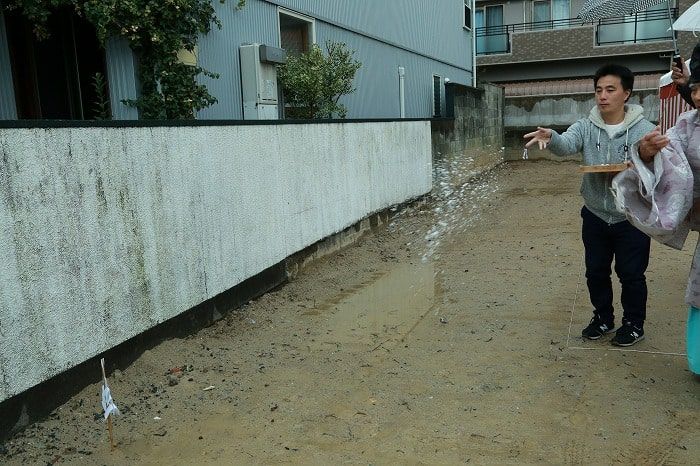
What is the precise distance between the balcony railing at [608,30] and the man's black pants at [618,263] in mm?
20071

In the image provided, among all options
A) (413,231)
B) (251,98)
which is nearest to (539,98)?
(413,231)

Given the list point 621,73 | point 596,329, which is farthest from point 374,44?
point 596,329

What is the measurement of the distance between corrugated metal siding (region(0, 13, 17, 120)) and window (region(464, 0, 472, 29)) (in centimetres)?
1376

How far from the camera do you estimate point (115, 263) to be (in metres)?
3.62

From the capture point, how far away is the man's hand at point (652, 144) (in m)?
3.20

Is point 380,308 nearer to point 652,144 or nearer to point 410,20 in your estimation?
point 652,144

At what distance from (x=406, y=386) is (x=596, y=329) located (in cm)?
151

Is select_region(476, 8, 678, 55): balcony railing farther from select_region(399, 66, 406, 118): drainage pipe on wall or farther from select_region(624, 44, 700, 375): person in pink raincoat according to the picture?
select_region(624, 44, 700, 375): person in pink raincoat

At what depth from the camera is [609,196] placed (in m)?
3.92

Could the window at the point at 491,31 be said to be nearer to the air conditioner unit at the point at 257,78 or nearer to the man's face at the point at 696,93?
the air conditioner unit at the point at 257,78

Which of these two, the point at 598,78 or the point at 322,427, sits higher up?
the point at 598,78

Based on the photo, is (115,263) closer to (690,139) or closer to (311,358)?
(311,358)

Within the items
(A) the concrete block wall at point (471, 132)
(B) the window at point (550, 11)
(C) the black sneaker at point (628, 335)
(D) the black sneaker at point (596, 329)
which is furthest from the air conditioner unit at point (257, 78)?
(B) the window at point (550, 11)

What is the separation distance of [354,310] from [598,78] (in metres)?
2.60
